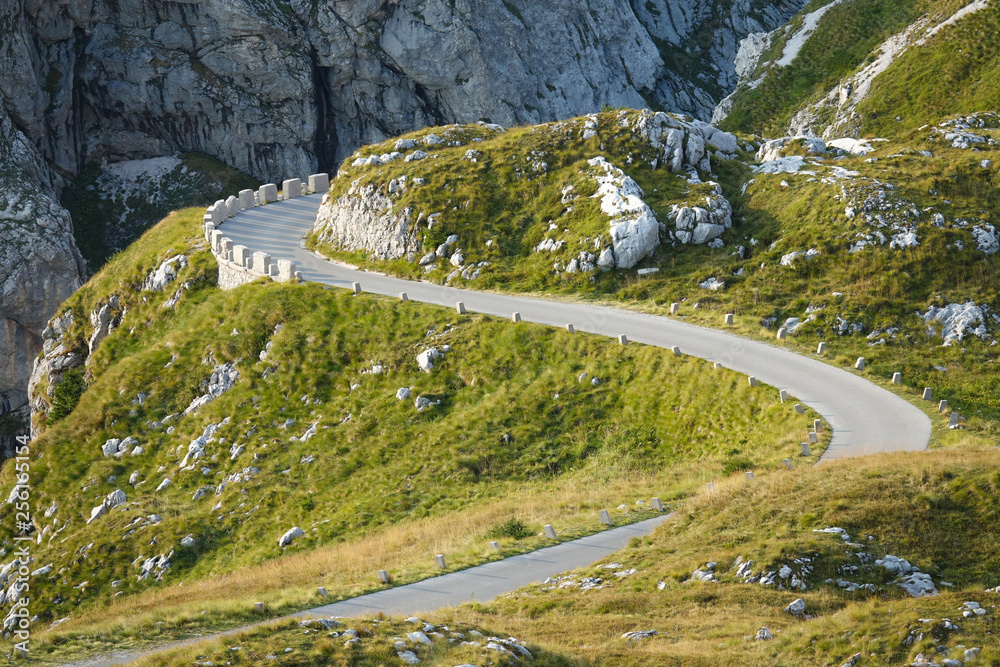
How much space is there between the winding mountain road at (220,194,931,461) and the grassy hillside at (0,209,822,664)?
1365mm

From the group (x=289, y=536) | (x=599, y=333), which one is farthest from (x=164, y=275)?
(x=599, y=333)

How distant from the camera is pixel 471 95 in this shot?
110 meters

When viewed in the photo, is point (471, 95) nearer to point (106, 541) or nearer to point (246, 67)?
point (246, 67)

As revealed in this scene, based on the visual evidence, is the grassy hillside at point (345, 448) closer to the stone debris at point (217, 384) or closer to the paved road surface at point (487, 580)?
the stone debris at point (217, 384)

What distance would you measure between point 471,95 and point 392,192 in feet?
204

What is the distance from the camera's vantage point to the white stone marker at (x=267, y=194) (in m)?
66.1

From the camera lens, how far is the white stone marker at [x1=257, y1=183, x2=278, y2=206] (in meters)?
Answer: 66.1

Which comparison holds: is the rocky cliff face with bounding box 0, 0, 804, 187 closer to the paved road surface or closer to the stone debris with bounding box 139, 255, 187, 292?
the stone debris with bounding box 139, 255, 187, 292

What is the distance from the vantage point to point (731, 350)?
37.6m

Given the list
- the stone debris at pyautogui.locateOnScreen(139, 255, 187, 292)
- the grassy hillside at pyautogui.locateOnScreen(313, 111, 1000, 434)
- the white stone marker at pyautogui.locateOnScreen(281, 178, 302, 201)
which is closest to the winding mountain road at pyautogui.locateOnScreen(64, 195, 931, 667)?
the grassy hillside at pyautogui.locateOnScreen(313, 111, 1000, 434)

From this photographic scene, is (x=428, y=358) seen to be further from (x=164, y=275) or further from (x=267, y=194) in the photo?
(x=267, y=194)

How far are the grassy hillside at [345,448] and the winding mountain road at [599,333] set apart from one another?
3.42 ft

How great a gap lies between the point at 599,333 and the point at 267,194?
3555 cm

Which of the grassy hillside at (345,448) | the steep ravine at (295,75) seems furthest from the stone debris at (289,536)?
the steep ravine at (295,75)
